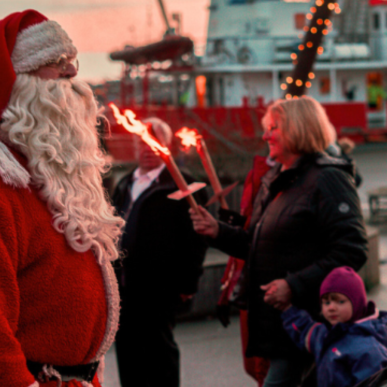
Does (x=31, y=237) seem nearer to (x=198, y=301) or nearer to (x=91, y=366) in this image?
(x=91, y=366)

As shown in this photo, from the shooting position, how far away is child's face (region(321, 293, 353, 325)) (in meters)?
2.69

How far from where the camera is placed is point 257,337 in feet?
9.09

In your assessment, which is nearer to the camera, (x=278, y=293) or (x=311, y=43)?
(x=278, y=293)

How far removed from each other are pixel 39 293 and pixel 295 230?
146cm

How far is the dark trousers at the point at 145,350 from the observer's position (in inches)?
136

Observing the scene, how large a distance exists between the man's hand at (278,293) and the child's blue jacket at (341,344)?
63 millimetres

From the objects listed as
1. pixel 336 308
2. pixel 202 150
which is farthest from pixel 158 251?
pixel 336 308

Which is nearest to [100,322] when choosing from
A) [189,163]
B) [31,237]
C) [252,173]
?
[31,237]

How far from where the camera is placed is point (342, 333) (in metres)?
2.63

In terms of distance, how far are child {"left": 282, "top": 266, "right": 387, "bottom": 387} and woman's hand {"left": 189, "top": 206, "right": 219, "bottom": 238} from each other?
0.56 meters

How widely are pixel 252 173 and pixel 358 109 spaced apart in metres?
25.5

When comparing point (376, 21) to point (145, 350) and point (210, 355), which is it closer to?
point (210, 355)

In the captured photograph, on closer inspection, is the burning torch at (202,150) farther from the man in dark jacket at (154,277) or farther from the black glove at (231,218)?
the man in dark jacket at (154,277)

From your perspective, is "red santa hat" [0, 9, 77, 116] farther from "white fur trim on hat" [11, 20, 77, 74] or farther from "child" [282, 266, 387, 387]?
"child" [282, 266, 387, 387]
